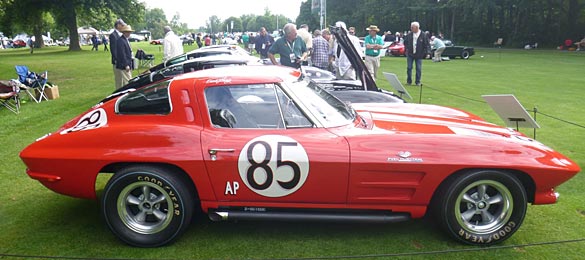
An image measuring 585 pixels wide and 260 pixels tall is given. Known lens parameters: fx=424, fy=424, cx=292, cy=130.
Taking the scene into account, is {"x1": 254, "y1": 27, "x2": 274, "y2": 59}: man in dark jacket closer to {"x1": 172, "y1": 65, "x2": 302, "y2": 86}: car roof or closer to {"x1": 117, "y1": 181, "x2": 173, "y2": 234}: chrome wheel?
{"x1": 172, "y1": 65, "x2": 302, "y2": 86}: car roof

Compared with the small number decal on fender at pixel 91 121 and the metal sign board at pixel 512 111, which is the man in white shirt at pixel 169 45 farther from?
the metal sign board at pixel 512 111

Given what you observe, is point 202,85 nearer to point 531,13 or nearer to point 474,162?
point 474,162

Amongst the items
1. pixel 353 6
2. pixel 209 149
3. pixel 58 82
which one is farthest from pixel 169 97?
pixel 353 6

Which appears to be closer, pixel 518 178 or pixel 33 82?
pixel 518 178

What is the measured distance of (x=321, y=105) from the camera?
3480 mm

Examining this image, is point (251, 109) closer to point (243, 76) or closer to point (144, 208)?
point (243, 76)

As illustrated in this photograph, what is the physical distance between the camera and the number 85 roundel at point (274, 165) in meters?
3.07

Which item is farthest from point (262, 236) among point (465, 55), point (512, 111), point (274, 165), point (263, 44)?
point (465, 55)

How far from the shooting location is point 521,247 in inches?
128

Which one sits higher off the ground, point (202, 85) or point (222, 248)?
point (202, 85)

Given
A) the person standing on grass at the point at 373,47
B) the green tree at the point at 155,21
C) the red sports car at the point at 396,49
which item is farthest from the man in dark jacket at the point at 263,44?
the green tree at the point at 155,21

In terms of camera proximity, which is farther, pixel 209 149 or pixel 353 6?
pixel 353 6

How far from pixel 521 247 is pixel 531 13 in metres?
44.4

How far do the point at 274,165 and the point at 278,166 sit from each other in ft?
0.10
